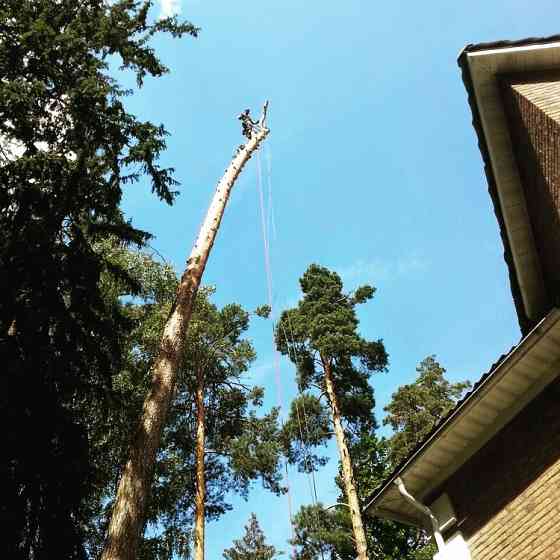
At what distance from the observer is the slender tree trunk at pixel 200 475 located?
48.2 feet

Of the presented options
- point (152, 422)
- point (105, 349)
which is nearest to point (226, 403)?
point (105, 349)

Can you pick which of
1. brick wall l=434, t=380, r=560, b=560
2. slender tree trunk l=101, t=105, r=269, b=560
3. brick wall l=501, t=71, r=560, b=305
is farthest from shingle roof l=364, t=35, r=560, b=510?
slender tree trunk l=101, t=105, r=269, b=560

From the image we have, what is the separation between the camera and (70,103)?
32.3 feet

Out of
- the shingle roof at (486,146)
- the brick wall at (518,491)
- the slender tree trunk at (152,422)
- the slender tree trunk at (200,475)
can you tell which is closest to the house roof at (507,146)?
the shingle roof at (486,146)

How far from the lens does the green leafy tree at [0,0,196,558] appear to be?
6.89 m

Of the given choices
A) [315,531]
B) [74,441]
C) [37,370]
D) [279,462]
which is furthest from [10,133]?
[315,531]

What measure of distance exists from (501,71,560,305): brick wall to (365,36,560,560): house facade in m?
0.01

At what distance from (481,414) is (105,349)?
9.37m

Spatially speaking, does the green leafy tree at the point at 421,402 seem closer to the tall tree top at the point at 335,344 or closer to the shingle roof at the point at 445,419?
the tall tree top at the point at 335,344

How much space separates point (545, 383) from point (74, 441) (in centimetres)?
554

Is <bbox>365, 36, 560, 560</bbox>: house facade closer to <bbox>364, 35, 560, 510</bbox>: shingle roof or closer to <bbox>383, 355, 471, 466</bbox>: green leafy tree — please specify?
<bbox>364, 35, 560, 510</bbox>: shingle roof

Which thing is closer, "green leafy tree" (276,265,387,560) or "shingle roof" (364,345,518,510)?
"shingle roof" (364,345,518,510)

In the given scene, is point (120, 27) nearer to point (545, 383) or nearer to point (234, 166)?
point (234, 166)

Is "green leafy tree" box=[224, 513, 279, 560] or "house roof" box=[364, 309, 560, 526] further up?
"green leafy tree" box=[224, 513, 279, 560]
